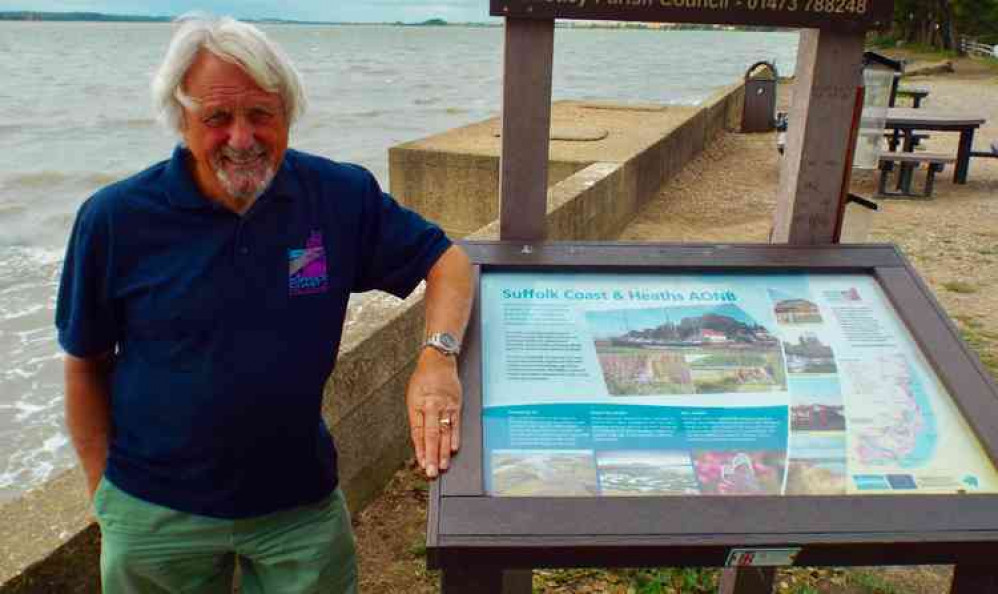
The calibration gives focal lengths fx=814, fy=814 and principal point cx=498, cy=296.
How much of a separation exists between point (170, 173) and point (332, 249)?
391 mm

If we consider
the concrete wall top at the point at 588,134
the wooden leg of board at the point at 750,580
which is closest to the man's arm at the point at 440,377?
the wooden leg of board at the point at 750,580

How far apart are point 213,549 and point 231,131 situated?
978mm

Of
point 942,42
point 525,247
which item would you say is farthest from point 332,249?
point 942,42

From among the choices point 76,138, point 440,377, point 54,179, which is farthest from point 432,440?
A: point 76,138

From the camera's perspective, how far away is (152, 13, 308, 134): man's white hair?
67.4 inches

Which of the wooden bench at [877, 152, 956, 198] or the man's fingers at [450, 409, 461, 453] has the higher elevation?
the man's fingers at [450, 409, 461, 453]

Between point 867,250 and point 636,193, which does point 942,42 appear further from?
point 867,250

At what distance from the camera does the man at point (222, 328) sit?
5.78 feet

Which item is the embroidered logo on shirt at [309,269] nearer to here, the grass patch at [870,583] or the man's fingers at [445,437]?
the man's fingers at [445,437]

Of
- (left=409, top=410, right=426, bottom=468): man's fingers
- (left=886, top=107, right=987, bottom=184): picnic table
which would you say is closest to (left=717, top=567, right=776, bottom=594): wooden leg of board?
(left=409, top=410, right=426, bottom=468): man's fingers

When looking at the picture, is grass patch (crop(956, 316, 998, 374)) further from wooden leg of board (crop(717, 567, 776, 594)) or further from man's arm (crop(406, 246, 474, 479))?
man's arm (crop(406, 246, 474, 479))

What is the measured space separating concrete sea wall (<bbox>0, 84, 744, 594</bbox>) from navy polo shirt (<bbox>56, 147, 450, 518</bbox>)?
1.12 ft

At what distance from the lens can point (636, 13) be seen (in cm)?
216

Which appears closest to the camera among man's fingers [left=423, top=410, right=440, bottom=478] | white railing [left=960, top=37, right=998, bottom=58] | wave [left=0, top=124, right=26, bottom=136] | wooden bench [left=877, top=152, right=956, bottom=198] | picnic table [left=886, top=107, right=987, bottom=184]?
man's fingers [left=423, top=410, right=440, bottom=478]
